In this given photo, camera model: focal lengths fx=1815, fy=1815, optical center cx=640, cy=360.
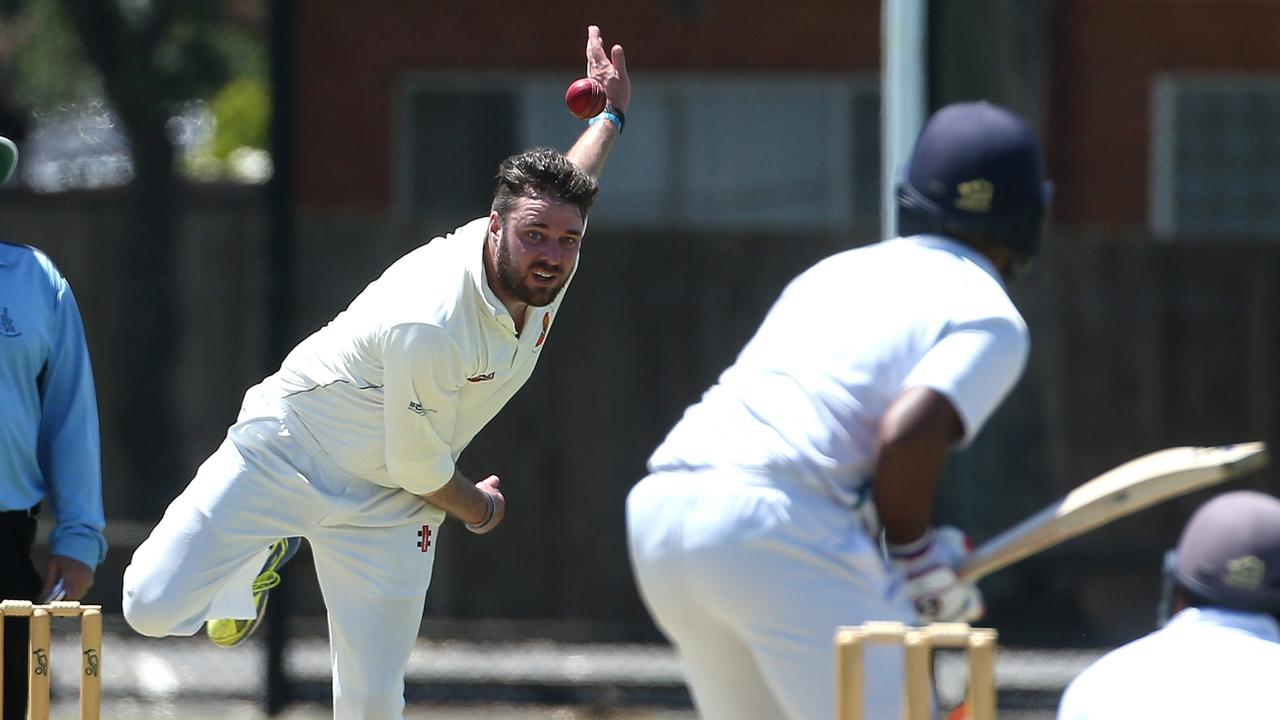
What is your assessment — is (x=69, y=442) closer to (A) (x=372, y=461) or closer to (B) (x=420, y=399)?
(A) (x=372, y=461)

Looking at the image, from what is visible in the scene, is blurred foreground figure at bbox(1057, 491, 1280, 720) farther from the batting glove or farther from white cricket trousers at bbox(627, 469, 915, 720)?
white cricket trousers at bbox(627, 469, 915, 720)

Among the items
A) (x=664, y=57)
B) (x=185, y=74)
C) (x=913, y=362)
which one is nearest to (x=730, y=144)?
(x=664, y=57)

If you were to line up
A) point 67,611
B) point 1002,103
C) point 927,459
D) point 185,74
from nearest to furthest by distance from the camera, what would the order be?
point 927,459, point 67,611, point 1002,103, point 185,74

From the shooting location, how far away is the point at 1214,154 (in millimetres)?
11898

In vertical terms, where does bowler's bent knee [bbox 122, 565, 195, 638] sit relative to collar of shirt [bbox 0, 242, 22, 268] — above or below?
below

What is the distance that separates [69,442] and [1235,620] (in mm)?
2768

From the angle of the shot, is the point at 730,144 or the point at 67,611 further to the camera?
the point at 730,144

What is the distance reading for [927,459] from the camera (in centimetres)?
323

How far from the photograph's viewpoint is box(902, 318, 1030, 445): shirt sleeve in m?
3.25

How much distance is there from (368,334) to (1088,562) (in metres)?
5.47

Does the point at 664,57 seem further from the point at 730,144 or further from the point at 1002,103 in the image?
the point at 1002,103

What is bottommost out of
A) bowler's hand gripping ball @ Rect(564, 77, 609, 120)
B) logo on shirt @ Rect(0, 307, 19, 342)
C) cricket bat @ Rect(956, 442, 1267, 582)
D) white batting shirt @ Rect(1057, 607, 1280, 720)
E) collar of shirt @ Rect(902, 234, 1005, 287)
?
white batting shirt @ Rect(1057, 607, 1280, 720)

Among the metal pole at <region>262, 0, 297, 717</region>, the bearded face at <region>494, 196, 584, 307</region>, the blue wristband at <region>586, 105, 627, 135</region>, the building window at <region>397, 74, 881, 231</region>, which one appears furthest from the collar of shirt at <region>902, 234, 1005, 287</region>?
the building window at <region>397, 74, 881, 231</region>

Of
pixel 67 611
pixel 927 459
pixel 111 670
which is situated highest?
pixel 927 459
